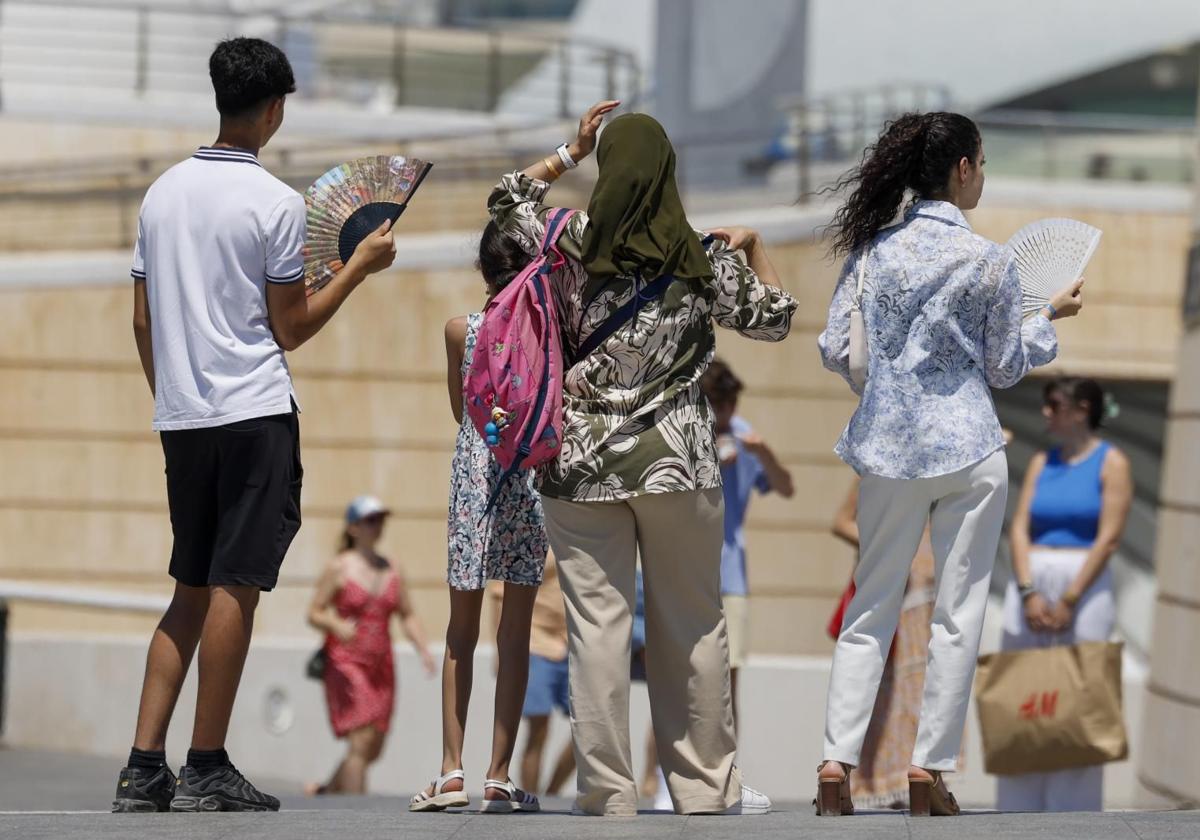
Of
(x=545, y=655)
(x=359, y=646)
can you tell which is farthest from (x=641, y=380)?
(x=359, y=646)

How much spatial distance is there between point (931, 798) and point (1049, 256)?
1.62 m

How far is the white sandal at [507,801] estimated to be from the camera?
6.12 m

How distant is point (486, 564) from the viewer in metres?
6.30

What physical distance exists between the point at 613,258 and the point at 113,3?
1573 cm

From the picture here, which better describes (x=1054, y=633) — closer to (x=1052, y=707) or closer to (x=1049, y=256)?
(x=1052, y=707)

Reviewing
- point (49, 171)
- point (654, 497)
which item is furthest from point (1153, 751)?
point (49, 171)

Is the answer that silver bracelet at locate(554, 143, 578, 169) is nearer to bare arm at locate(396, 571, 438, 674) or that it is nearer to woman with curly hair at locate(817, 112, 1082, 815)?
woman with curly hair at locate(817, 112, 1082, 815)

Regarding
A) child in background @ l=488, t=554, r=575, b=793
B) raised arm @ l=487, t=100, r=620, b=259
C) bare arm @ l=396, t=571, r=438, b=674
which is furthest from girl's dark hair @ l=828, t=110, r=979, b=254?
bare arm @ l=396, t=571, r=438, b=674

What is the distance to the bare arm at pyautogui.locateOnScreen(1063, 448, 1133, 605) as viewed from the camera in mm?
8328

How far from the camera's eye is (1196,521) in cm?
1023

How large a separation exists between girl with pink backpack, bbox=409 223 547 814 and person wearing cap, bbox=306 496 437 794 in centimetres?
445

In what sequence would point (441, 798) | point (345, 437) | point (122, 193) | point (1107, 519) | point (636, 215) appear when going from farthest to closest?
point (122, 193) → point (345, 437) → point (1107, 519) → point (441, 798) → point (636, 215)

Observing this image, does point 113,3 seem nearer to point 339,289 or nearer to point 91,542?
point 91,542

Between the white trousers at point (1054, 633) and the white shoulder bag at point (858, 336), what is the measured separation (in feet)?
9.43
